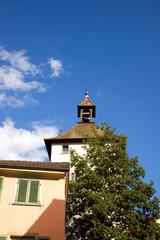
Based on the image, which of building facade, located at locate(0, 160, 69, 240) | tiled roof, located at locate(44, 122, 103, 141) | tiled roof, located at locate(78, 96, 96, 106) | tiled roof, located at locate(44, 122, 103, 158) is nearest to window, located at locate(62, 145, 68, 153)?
tiled roof, located at locate(44, 122, 103, 158)

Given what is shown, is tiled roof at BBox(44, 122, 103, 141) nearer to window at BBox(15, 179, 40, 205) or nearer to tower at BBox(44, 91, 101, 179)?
tower at BBox(44, 91, 101, 179)

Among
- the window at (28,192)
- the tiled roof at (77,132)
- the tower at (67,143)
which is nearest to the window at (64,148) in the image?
the tower at (67,143)

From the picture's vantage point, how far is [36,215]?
13281 mm

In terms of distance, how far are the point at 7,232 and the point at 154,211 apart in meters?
10.8

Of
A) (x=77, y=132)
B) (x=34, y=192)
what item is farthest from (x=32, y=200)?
(x=77, y=132)

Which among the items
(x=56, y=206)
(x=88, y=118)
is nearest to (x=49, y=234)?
(x=56, y=206)

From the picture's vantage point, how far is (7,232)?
Answer: 42.0 feet

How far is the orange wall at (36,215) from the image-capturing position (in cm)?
1294

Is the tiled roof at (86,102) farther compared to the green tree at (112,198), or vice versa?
the tiled roof at (86,102)

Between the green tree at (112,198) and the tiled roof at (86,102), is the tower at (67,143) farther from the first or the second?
the green tree at (112,198)

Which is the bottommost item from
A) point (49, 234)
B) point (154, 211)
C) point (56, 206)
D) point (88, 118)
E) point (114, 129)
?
point (49, 234)

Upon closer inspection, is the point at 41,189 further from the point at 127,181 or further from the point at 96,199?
the point at 127,181

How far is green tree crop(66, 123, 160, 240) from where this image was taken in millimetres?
18719

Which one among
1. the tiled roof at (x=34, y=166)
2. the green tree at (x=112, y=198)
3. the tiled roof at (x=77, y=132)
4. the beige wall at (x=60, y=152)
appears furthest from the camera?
the tiled roof at (x=77, y=132)
